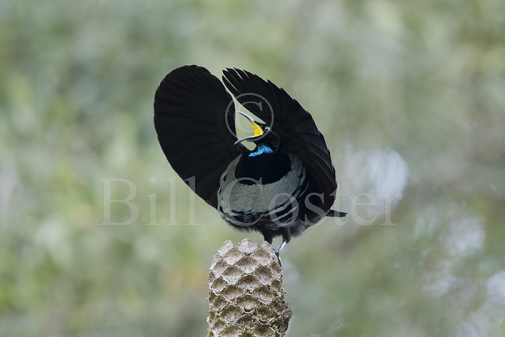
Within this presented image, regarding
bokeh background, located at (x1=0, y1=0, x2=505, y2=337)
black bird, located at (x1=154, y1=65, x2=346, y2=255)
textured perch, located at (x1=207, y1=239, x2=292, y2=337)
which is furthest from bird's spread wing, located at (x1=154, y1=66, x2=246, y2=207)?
bokeh background, located at (x1=0, y1=0, x2=505, y2=337)

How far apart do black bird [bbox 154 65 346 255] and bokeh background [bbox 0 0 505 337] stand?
1920mm

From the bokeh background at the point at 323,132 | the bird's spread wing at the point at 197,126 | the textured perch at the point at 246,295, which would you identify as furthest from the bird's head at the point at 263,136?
the bokeh background at the point at 323,132

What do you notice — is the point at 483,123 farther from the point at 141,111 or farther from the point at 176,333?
the point at 176,333

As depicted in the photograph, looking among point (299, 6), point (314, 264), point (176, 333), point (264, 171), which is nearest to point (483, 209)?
point (314, 264)

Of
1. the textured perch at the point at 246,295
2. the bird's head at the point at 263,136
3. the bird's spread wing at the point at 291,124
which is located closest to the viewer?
the textured perch at the point at 246,295

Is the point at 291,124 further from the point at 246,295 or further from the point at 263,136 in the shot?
the point at 246,295

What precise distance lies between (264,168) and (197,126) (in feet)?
0.98

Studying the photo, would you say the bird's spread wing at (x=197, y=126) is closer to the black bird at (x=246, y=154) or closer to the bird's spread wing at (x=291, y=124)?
the black bird at (x=246, y=154)

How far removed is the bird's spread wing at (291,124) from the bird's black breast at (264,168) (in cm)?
5

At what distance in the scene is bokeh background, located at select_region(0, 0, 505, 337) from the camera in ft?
14.4

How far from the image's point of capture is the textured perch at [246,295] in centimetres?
150

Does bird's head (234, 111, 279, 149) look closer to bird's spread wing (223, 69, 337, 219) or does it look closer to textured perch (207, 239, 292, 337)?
bird's spread wing (223, 69, 337, 219)

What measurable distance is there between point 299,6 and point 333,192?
3.14 m

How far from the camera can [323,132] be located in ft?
15.7
